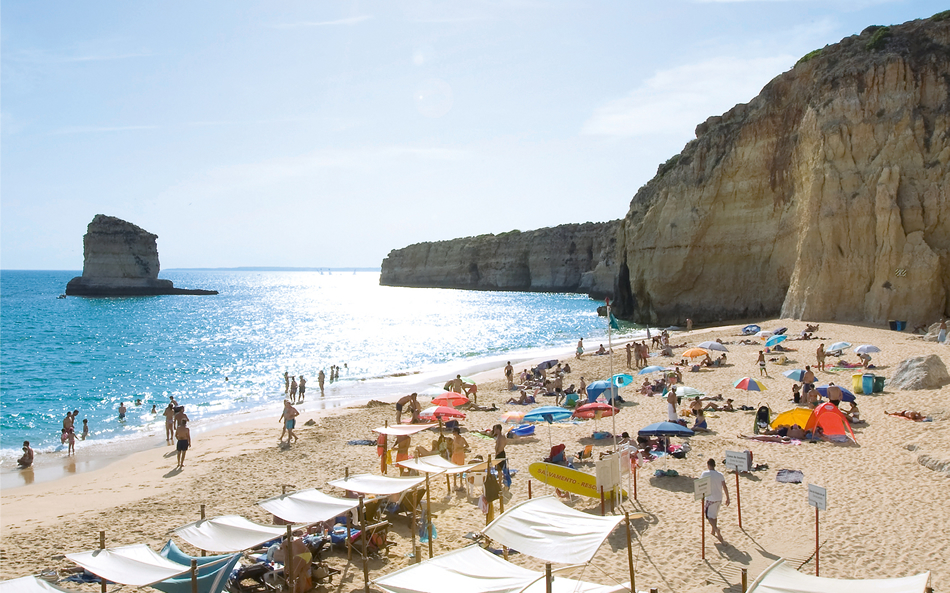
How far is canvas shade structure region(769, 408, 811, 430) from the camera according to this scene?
13.7m

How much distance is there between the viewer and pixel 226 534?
7383 mm

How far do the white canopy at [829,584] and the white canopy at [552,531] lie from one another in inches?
58.7

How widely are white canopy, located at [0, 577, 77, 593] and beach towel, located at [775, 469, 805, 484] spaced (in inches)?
426

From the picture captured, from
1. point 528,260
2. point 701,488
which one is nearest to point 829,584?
point 701,488

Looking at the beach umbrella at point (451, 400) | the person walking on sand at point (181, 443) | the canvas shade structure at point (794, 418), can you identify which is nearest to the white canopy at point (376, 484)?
the beach umbrella at point (451, 400)

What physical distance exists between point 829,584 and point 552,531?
253cm

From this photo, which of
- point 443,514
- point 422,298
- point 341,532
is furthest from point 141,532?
point 422,298

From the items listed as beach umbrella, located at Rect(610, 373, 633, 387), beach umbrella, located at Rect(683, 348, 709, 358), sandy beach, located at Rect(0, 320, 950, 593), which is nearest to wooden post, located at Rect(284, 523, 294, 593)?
sandy beach, located at Rect(0, 320, 950, 593)

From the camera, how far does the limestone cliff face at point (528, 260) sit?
104312 millimetres

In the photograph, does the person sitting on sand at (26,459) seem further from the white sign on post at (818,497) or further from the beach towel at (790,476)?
the white sign on post at (818,497)

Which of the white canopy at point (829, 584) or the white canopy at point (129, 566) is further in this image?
the white canopy at point (129, 566)

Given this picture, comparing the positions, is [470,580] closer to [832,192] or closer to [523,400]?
[523,400]

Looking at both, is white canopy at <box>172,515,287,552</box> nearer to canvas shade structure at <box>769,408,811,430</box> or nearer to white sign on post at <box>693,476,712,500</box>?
white sign on post at <box>693,476,712,500</box>

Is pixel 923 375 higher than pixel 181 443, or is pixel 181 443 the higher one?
pixel 923 375
